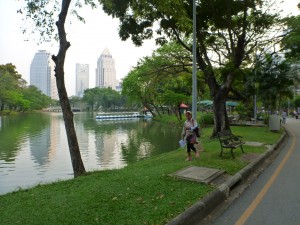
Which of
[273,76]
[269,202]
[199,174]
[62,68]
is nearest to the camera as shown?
[269,202]

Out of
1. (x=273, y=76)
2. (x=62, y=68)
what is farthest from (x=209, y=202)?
(x=273, y=76)

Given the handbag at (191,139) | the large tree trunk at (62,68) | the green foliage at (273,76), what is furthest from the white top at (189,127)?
the green foliage at (273,76)

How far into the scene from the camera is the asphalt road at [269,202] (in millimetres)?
5188

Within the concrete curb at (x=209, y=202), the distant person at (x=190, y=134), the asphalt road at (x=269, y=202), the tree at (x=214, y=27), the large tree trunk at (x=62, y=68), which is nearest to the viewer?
the concrete curb at (x=209, y=202)

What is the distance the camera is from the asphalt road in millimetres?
5188

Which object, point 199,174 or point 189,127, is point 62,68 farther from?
point 199,174

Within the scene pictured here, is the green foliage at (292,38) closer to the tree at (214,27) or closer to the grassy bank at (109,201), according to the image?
the tree at (214,27)

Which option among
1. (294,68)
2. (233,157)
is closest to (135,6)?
(233,157)

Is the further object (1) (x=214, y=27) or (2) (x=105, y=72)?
(2) (x=105, y=72)

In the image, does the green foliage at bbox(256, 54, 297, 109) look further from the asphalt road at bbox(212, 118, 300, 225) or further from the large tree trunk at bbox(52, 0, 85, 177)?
the large tree trunk at bbox(52, 0, 85, 177)

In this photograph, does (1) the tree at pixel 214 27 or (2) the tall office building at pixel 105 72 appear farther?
(2) the tall office building at pixel 105 72

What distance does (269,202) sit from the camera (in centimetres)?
615

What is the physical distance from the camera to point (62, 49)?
9812 mm

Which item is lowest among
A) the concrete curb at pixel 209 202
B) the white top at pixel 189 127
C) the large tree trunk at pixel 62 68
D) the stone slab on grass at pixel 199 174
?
the concrete curb at pixel 209 202
